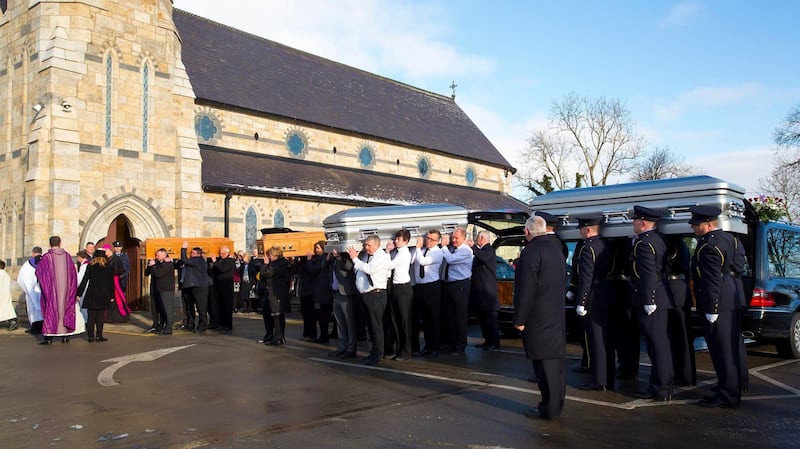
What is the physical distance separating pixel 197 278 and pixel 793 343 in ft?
36.0

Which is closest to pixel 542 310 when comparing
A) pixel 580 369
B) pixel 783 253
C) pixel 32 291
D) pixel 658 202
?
pixel 580 369

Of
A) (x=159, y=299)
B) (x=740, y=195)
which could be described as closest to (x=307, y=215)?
(x=159, y=299)

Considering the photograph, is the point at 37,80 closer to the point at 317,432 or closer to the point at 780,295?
the point at 317,432

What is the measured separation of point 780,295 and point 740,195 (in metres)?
1.69

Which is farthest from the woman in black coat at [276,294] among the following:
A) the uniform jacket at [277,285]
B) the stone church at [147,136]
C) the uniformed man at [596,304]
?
the stone church at [147,136]

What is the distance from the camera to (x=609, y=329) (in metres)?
7.82

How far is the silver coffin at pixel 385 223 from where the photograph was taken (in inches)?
508

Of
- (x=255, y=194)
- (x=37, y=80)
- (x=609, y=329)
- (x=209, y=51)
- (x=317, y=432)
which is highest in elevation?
(x=209, y=51)

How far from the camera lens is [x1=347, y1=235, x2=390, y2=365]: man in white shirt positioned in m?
9.63

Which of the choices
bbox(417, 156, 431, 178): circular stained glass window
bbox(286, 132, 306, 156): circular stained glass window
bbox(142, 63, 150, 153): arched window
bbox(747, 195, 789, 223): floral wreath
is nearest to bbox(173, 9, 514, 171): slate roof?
bbox(417, 156, 431, 178): circular stained glass window

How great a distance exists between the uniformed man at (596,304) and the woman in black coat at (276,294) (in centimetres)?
599

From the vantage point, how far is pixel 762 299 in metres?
9.98

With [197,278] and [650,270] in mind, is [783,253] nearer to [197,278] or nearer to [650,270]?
[650,270]

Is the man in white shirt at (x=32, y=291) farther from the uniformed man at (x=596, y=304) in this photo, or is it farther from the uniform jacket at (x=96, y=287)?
the uniformed man at (x=596, y=304)
